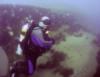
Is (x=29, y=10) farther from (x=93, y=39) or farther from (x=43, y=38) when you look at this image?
(x=93, y=39)

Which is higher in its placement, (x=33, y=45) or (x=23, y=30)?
(x=23, y=30)

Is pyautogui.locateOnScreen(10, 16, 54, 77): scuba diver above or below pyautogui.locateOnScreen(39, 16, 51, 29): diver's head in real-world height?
below

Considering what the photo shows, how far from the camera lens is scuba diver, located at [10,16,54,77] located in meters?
2.35

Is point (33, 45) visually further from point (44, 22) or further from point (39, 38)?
point (44, 22)

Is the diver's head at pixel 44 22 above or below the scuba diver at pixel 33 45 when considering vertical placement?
above

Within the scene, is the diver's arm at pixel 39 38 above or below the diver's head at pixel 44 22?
below

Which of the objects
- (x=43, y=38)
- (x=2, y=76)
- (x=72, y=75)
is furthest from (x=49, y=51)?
(x=2, y=76)

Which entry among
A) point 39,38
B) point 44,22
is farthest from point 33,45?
point 44,22

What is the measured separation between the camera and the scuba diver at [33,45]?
2350 mm

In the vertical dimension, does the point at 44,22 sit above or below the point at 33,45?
above

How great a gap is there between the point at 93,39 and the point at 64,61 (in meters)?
0.31

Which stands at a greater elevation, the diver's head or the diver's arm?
the diver's head

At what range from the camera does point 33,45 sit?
237 centimetres

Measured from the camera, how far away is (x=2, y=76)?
240 cm
